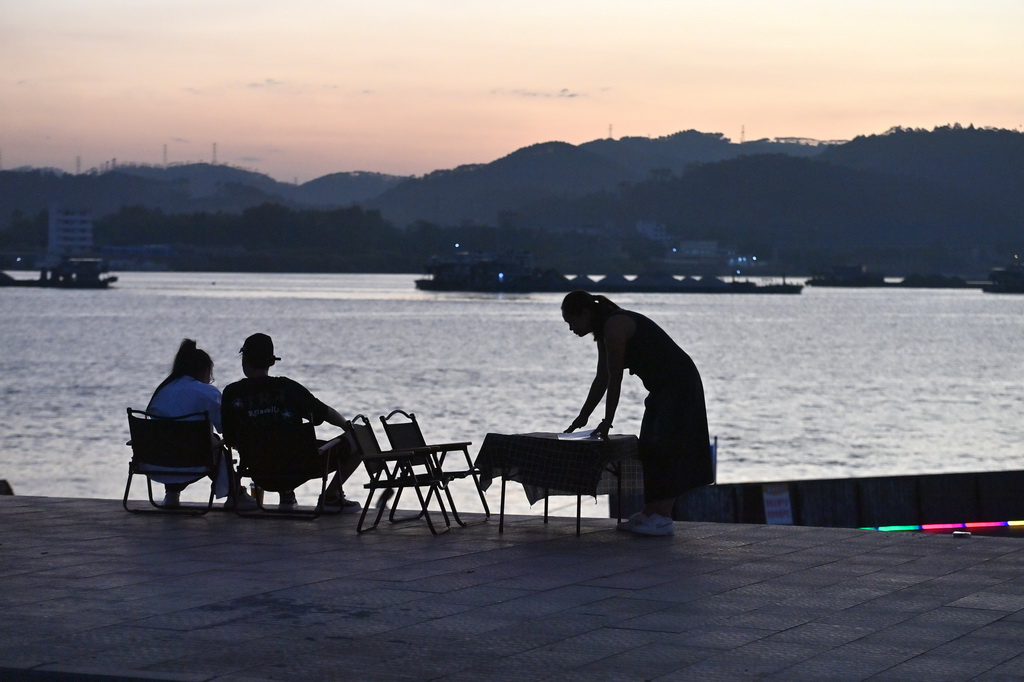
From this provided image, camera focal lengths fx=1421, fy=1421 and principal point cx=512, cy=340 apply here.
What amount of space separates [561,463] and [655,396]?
653 millimetres

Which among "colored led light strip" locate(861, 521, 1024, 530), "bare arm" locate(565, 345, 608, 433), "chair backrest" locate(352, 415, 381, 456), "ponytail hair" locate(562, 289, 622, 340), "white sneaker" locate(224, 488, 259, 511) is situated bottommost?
"colored led light strip" locate(861, 521, 1024, 530)

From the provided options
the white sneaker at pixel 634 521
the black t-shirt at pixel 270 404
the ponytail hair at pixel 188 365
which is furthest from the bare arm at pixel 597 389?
the ponytail hair at pixel 188 365

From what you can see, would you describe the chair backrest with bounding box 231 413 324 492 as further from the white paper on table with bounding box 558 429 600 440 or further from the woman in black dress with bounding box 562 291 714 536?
the woman in black dress with bounding box 562 291 714 536

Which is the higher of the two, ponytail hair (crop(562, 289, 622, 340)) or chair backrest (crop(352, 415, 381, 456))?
ponytail hair (crop(562, 289, 622, 340))

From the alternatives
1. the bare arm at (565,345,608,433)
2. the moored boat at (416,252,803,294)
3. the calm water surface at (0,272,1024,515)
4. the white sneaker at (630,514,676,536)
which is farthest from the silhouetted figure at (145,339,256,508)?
the moored boat at (416,252,803,294)

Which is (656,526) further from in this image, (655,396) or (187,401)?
(187,401)

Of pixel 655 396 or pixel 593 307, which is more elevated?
pixel 593 307

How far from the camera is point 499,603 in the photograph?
6066 mm

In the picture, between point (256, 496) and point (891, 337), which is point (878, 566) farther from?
point (891, 337)

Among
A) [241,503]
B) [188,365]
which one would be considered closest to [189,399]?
[188,365]

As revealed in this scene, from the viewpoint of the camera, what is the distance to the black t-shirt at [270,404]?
8.52 m

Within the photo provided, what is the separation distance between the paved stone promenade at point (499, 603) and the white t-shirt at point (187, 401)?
725 millimetres

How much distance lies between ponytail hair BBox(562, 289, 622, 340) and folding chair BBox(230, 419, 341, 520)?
5.71 ft

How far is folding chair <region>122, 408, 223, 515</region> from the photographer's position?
8680 millimetres
